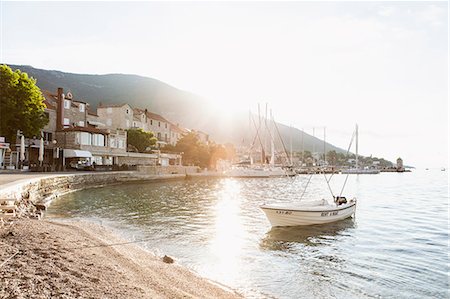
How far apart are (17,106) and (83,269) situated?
42.2 metres

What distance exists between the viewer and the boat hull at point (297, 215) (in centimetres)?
2153

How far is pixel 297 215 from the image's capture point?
72.0 ft

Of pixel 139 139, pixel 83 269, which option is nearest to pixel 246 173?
pixel 139 139

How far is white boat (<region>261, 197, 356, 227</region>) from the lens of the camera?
21.6 metres

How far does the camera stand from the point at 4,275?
8.45 meters

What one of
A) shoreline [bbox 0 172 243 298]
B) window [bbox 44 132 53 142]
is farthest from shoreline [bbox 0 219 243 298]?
window [bbox 44 132 53 142]

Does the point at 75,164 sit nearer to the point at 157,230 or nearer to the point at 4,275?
the point at 157,230

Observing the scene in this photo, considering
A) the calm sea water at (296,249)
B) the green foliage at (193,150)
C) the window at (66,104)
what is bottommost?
the calm sea water at (296,249)

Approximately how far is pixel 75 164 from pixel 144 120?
39070mm

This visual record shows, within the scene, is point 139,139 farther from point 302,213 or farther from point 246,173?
point 302,213

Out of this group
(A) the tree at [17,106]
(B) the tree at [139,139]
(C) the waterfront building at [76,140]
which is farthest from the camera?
(B) the tree at [139,139]

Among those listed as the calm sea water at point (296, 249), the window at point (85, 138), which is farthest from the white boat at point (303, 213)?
the window at point (85, 138)

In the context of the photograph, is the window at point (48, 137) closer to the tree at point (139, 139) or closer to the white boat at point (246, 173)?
the tree at point (139, 139)

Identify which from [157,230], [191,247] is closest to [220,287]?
[191,247]
